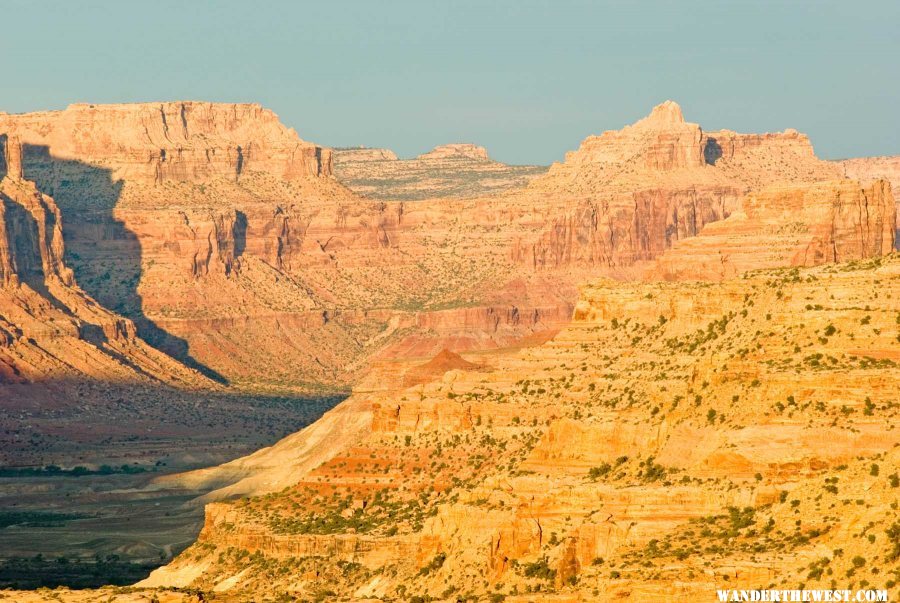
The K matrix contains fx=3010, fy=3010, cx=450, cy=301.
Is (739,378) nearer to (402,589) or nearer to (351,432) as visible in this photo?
(402,589)

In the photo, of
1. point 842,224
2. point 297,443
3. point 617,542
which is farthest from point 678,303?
point 297,443

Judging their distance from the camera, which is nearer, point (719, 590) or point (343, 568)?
point (719, 590)

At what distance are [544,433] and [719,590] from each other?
34.0 metres

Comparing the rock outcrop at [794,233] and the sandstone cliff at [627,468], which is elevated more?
the rock outcrop at [794,233]

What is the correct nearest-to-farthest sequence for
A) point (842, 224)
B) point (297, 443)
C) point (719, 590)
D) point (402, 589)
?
1. point (719, 590)
2. point (402, 589)
3. point (842, 224)
4. point (297, 443)

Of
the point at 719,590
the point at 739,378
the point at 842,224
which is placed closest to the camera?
the point at 719,590

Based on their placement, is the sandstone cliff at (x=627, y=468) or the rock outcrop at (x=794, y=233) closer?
the sandstone cliff at (x=627, y=468)

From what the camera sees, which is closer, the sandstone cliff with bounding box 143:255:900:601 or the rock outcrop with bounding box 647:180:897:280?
the sandstone cliff with bounding box 143:255:900:601

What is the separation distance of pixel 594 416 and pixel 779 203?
7337 centimetres

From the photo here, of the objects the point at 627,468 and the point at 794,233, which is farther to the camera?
the point at 794,233

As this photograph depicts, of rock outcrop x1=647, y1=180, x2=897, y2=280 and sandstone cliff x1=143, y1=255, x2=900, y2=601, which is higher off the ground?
rock outcrop x1=647, y1=180, x2=897, y2=280

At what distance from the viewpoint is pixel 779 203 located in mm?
170250

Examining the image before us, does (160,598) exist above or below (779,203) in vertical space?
below

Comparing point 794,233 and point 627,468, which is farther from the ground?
point 794,233
